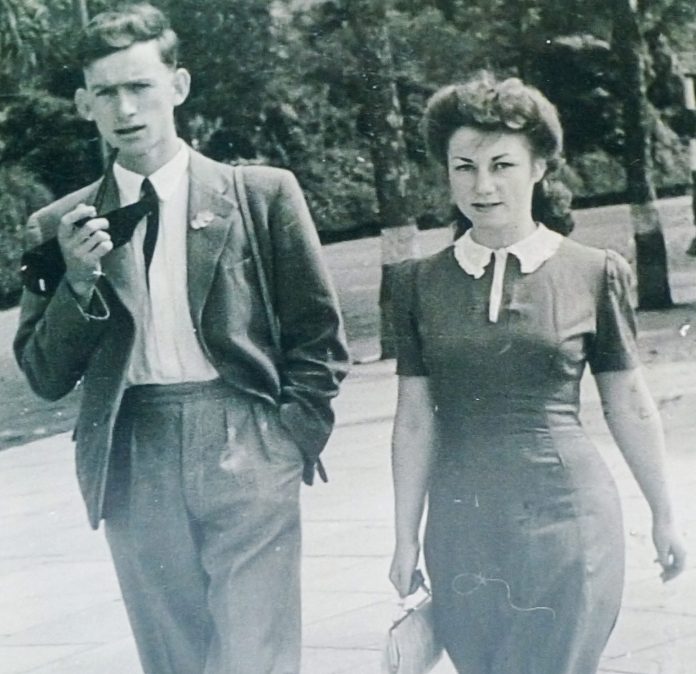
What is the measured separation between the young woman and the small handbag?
0.09ft

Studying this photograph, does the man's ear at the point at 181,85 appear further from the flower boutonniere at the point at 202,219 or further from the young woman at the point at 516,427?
the young woman at the point at 516,427

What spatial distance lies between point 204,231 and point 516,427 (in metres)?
0.75

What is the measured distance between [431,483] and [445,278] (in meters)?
0.40

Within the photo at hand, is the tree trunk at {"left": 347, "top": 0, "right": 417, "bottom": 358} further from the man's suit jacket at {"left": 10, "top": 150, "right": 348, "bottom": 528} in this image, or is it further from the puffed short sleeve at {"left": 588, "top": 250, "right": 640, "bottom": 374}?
the puffed short sleeve at {"left": 588, "top": 250, "right": 640, "bottom": 374}

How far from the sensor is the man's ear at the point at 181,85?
2.36m

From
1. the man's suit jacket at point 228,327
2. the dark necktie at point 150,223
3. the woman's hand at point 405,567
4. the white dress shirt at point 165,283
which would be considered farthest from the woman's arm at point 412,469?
the dark necktie at point 150,223

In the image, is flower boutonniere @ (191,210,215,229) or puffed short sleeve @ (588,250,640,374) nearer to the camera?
puffed short sleeve @ (588,250,640,374)

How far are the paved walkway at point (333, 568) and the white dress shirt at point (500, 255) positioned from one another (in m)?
0.37

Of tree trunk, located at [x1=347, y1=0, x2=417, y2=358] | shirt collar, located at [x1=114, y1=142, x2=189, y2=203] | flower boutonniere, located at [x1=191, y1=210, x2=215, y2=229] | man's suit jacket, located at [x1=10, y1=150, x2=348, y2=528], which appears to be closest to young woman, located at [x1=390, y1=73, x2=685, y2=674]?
man's suit jacket, located at [x1=10, y1=150, x2=348, y2=528]

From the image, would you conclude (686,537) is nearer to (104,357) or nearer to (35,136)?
(104,357)

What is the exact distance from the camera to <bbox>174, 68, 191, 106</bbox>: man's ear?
236 cm

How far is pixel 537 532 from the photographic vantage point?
2119 millimetres

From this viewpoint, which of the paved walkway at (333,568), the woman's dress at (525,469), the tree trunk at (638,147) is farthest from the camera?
the tree trunk at (638,147)

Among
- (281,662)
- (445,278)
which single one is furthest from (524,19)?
(281,662)
